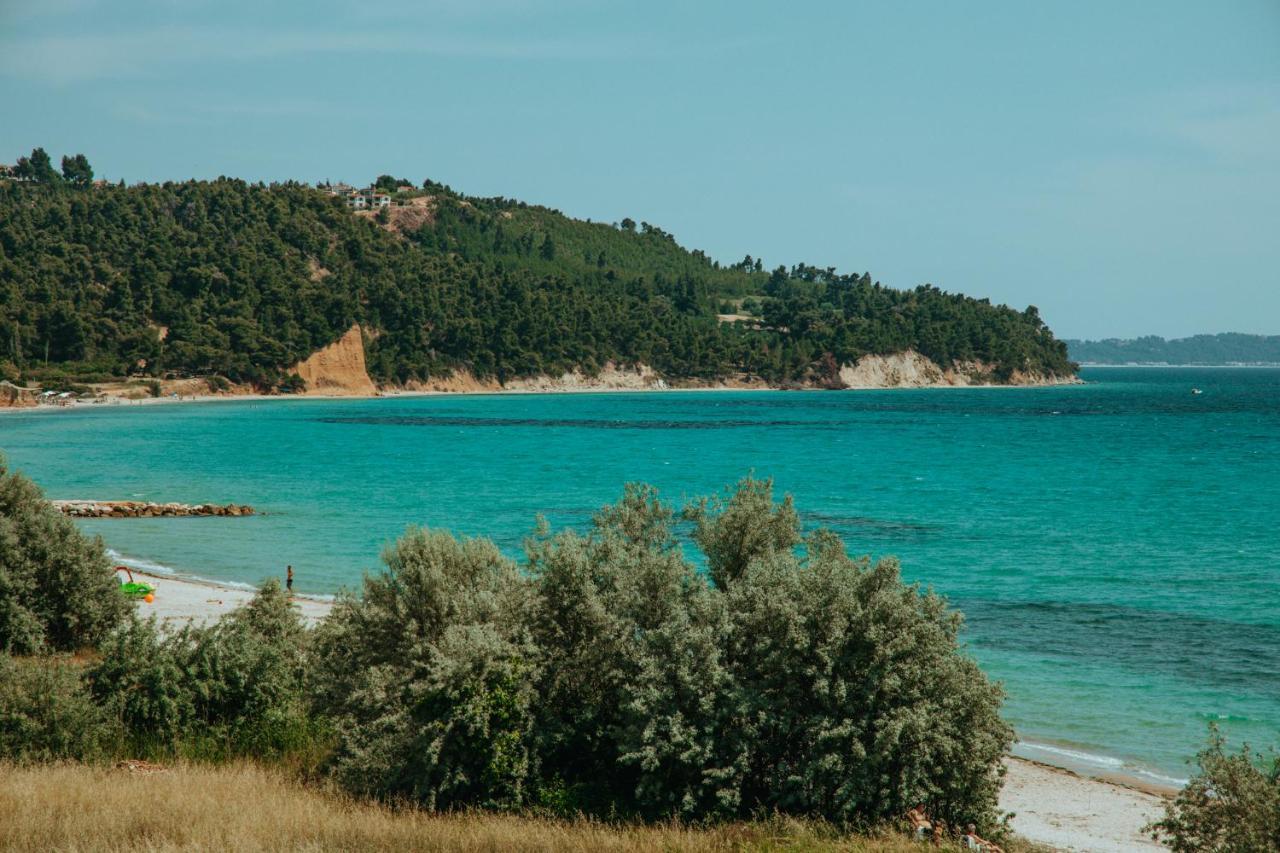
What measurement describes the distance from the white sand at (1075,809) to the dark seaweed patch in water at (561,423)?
106 metres

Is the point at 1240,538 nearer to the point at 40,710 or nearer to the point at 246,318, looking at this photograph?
the point at 40,710

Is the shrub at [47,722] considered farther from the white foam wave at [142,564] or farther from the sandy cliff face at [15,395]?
the sandy cliff face at [15,395]

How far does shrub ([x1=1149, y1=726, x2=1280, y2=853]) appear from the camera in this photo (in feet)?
40.5

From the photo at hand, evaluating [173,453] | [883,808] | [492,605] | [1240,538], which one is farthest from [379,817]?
[173,453]

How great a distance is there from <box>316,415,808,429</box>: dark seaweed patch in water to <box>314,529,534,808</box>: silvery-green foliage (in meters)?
107

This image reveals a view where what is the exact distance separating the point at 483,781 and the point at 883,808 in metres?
5.05

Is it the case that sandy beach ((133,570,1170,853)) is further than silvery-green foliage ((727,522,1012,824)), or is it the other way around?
sandy beach ((133,570,1170,853))

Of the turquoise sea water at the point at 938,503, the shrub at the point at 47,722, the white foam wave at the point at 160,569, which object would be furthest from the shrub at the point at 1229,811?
the white foam wave at the point at 160,569

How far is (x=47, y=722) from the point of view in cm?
1591

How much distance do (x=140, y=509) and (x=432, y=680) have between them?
4577cm

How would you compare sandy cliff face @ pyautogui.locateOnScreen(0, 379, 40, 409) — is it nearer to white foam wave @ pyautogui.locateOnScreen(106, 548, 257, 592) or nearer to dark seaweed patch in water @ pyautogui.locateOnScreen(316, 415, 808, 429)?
dark seaweed patch in water @ pyautogui.locateOnScreen(316, 415, 808, 429)

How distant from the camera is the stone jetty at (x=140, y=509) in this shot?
53.5 m

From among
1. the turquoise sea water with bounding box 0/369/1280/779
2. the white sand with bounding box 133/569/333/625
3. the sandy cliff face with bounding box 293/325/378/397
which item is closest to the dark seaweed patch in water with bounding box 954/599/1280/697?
the turquoise sea water with bounding box 0/369/1280/779

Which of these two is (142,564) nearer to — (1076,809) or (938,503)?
(1076,809)
